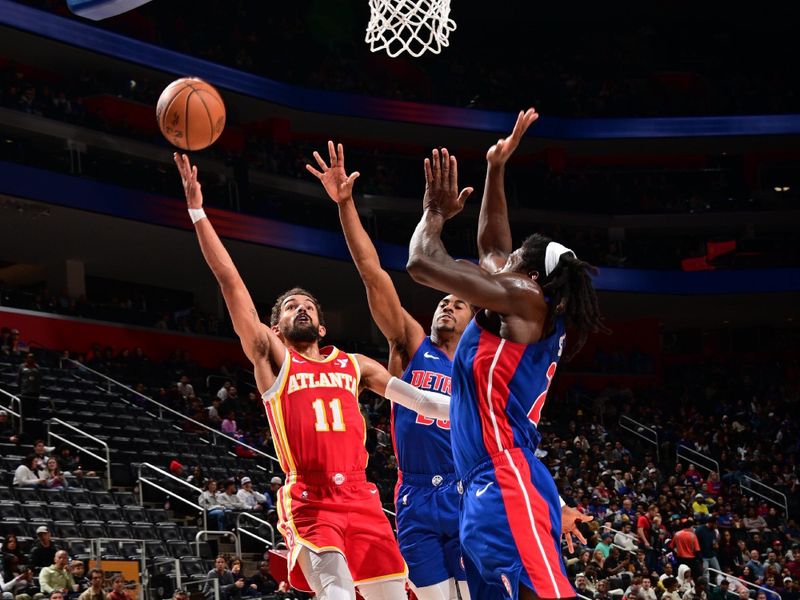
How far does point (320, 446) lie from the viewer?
6.18 meters

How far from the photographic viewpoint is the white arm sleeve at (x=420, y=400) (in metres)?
6.19

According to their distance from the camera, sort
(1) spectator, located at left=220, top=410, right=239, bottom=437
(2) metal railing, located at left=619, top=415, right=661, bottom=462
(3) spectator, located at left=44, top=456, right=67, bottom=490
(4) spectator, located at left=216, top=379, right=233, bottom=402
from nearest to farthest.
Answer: (3) spectator, located at left=44, top=456, right=67, bottom=490
(1) spectator, located at left=220, top=410, right=239, bottom=437
(4) spectator, located at left=216, top=379, right=233, bottom=402
(2) metal railing, located at left=619, top=415, right=661, bottom=462

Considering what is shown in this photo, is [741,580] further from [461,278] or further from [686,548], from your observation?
[461,278]

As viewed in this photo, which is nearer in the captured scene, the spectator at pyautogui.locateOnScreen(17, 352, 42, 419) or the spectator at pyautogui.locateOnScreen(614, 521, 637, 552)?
the spectator at pyautogui.locateOnScreen(17, 352, 42, 419)

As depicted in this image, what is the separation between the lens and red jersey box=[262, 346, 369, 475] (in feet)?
20.3

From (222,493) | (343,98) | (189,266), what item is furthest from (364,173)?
(222,493)

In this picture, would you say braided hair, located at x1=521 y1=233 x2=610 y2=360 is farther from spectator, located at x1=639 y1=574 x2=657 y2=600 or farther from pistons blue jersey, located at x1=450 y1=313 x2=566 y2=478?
spectator, located at x1=639 y1=574 x2=657 y2=600

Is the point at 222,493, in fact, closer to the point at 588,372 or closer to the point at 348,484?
the point at 348,484

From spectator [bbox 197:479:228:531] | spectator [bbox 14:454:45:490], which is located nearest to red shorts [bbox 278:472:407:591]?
spectator [bbox 14:454:45:490]

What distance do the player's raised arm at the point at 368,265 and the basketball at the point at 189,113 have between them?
87.4 inches

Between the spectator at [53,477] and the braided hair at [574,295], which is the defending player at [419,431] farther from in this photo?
the spectator at [53,477]

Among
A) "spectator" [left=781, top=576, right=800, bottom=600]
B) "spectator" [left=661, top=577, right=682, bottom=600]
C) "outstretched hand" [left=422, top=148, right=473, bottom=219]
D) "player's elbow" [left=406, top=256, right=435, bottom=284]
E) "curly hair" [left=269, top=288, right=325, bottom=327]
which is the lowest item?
"spectator" [left=781, top=576, right=800, bottom=600]

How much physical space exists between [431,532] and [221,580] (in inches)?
260

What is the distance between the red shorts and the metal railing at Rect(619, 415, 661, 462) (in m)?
21.0
